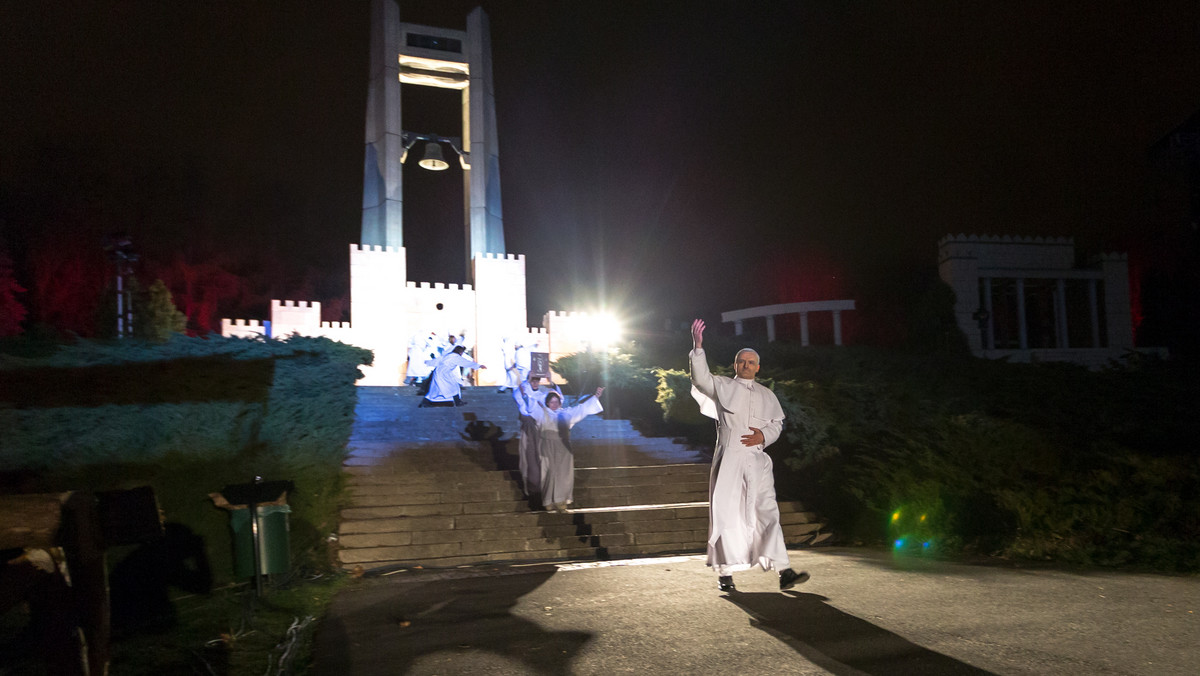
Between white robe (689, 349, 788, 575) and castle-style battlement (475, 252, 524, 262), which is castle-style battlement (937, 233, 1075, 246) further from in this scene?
white robe (689, 349, 788, 575)

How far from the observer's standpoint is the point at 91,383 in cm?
941

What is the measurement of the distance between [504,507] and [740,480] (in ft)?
16.5

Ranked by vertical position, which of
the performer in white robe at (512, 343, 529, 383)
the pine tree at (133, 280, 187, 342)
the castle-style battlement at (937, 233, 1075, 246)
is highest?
the castle-style battlement at (937, 233, 1075, 246)

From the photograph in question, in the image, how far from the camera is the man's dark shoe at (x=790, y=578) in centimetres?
610

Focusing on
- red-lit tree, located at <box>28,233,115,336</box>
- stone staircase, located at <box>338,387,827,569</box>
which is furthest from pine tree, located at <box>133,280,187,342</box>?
red-lit tree, located at <box>28,233,115,336</box>

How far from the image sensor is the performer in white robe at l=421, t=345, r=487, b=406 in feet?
57.8

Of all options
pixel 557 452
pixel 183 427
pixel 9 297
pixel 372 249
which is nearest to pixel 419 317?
pixel 372 249

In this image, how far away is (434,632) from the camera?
5.27 meters

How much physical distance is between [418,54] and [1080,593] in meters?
29.2

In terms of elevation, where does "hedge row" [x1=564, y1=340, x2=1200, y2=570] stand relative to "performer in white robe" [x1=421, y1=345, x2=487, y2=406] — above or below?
below

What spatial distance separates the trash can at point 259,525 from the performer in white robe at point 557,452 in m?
3.59

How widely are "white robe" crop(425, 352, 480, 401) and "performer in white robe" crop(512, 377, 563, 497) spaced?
6602 mm

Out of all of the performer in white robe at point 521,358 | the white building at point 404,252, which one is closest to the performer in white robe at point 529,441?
the performer in white robe at point 521,358

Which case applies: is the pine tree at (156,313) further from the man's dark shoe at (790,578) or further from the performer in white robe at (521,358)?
the man's dark shoe at (790,578)
